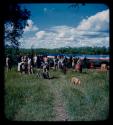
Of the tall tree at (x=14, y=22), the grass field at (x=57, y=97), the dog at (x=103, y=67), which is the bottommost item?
the grass field at (x=57, y=97)

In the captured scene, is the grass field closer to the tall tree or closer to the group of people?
the group of people

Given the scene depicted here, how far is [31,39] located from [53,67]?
386 mm

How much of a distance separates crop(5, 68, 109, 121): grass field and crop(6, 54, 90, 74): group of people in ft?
0.22

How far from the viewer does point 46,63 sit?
2.82m

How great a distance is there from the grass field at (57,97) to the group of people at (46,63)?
0.07 meters

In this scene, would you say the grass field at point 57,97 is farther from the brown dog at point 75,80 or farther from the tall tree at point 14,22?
the tall tree at point 14,22

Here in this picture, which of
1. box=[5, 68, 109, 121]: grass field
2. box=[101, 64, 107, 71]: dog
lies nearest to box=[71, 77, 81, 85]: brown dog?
box=[5, 68, 109, 121]: grass field

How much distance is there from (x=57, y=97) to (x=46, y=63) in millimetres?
388

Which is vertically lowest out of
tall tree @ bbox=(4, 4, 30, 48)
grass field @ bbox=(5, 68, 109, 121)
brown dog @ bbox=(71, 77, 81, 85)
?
grass field @ bbox=(5, 68, 109, 121)

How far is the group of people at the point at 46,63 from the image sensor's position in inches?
110

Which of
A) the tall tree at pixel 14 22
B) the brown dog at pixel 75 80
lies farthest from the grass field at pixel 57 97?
the tall tree at pixel 14 22

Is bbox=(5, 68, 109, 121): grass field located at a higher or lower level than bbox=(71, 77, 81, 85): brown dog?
lower

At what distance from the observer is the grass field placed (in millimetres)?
2650

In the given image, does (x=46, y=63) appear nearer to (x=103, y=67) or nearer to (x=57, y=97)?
(x=57, y=97)
